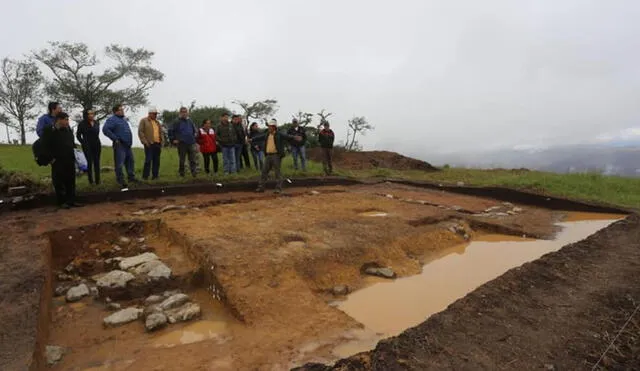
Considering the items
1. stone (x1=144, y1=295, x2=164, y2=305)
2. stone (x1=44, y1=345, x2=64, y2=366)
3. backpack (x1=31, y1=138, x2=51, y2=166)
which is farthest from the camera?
backpack (x1=31, y1=138, x2=51, y2=166)

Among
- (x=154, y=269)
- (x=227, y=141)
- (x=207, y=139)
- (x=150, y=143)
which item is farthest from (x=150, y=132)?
(x=154, y=269)

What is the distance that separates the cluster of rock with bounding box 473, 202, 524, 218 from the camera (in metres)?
8.86

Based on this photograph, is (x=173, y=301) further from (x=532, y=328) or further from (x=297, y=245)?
(x=532, y=328)

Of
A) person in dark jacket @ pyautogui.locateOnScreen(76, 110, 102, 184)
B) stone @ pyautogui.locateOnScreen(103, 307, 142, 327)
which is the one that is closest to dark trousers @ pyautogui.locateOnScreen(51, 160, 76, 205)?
person in dark jacket @ pyautogui.locateOnScreen(76, 110, 102, 184)

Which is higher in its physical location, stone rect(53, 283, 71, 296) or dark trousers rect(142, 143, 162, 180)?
dark trousers rect(142, 143, 162, 180)

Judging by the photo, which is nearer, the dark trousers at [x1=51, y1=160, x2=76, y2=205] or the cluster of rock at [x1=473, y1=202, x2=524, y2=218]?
the dark trousers at [x1=51, y1=160, x2=76, y2=205]

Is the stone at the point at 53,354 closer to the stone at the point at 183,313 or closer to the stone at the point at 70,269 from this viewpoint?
the stone at the point at 183,313

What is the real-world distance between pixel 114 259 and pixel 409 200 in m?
6.61

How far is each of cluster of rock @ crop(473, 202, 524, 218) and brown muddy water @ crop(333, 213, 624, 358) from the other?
47.9 inches

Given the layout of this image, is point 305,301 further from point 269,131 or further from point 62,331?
point 269,131

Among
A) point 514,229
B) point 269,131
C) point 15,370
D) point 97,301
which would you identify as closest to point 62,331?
point 97,301

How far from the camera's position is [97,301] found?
474 centimetres

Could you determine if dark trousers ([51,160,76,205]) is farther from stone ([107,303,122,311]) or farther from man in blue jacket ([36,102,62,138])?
stone ([107,303,122,311])

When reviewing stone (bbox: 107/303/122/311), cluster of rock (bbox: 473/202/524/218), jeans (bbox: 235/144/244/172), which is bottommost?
stone (bbox: 107/303/122/311)
